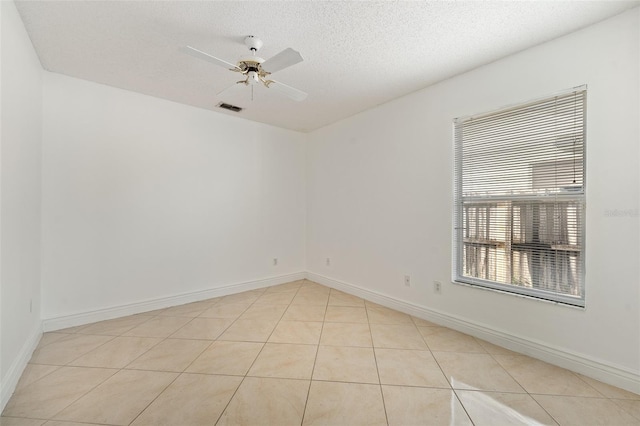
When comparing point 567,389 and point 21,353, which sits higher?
point 21,353

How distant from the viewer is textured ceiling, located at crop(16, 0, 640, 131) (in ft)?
5.85

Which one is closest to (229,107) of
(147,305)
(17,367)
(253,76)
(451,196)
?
(253,76)

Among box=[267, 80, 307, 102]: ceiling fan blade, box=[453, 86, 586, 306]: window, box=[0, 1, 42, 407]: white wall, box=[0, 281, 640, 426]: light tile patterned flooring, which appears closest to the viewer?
box=[0, 281, 640, 426]: light tile patterned flooring

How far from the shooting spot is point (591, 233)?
1.93m

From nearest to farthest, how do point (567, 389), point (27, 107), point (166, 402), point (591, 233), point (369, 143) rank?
point (166, 402)
point (567, 389)
point (591, 233)
point (27, 107)
point (369, 143)

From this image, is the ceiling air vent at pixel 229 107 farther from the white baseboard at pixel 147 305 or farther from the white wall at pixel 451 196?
the white baseboard at pixel 147 305

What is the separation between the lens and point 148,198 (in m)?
3.17

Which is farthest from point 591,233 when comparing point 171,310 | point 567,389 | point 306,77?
point 171,310

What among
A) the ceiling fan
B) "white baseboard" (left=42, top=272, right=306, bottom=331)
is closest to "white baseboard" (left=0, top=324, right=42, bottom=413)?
"white baseboard" (left=42, top=272, right=306, bottom=331)

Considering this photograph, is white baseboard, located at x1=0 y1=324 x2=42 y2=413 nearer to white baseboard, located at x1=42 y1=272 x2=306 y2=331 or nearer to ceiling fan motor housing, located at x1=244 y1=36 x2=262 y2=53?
white baseboard, located at x1=42 y1=272 x2=306 y2=331

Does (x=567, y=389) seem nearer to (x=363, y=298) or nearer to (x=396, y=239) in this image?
(x=396, y=239)

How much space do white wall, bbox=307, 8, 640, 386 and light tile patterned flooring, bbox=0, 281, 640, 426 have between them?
31cm

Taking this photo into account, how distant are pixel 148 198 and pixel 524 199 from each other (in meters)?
3.98

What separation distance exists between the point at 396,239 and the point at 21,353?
139 inches
